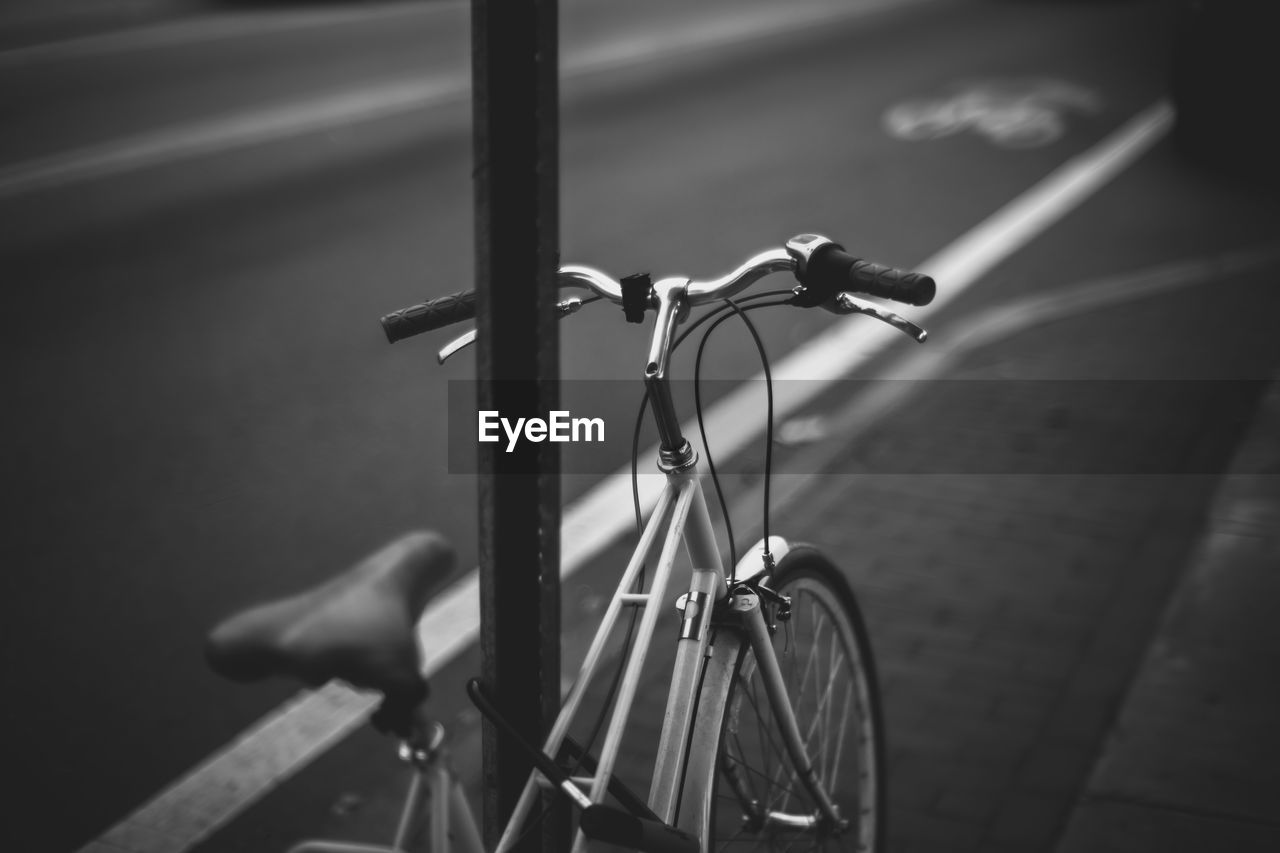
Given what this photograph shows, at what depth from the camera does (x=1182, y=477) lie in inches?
214

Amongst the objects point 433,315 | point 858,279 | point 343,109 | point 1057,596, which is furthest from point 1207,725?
point 343,109

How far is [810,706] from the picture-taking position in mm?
3127

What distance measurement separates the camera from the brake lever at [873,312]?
7.27 feet

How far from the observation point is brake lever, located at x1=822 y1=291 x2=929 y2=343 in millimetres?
2215

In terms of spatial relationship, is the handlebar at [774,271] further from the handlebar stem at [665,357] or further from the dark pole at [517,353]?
the dark pole at [517,353]

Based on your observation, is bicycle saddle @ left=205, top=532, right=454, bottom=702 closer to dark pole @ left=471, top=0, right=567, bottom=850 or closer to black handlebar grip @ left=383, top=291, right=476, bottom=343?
dark pole @ left=471, top=0, right=567, bottom=850

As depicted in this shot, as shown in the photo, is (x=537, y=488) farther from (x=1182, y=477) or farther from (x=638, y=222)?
(x=638, y=222)

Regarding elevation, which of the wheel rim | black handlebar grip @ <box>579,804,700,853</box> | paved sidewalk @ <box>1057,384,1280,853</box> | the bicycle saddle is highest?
the bicycle saddle

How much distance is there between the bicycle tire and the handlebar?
0.63 meters

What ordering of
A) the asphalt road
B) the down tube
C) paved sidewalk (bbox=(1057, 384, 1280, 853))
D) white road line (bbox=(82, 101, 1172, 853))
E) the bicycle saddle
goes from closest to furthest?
the bicycle saddle
the down tube
paved sidewalk (bbox=(1057, 384, 1280, 853))
white road line (bbox=(82, 101, 1172, 853))
the asphalt road

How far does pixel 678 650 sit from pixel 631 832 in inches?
16.0

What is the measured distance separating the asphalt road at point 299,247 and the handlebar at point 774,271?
2.03 meters

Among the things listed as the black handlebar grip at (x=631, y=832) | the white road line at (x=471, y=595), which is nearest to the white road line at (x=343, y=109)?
the white road line at (x=471, y=595)

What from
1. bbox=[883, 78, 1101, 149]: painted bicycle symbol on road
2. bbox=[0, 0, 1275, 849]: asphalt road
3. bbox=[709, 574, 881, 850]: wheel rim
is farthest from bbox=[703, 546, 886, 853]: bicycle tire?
bbox=[883, 78, 1101, 149]: painted bicycle symbol on road
